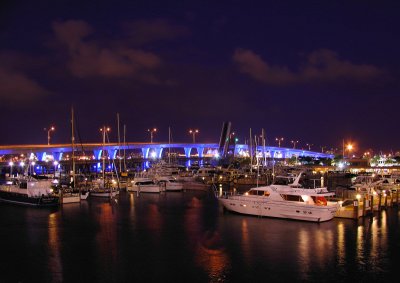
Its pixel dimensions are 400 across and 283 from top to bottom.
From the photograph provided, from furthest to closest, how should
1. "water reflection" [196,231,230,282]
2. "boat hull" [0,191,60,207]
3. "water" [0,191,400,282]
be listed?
"boat hull" [0,191,60,207], "water" [0,191,400,282], "water reflection" [196,231,230,282]

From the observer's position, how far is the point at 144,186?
179 feet

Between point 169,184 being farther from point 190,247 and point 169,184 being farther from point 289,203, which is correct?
point 190,247

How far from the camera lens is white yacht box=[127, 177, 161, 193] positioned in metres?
54.3

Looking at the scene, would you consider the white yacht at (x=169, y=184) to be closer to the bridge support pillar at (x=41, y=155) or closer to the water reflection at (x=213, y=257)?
the water reflection at (x=213, y=257)

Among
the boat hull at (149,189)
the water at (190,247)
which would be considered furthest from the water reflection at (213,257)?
the boat hull at (149,189)

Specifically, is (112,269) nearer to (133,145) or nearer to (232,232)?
(232,232)

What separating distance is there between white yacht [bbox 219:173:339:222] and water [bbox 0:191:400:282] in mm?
703

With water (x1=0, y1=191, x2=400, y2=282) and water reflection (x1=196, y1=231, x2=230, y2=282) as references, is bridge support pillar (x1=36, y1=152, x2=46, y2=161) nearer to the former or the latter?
water (x1=0, y1=191, x2=400, y2=282)

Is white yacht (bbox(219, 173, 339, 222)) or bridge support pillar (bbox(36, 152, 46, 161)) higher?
bridge support pillar (bbox(36, 152, 46, 161))

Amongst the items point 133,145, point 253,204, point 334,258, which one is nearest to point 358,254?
point 334,258

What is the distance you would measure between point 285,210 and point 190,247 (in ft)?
33.8

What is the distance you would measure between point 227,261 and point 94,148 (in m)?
127

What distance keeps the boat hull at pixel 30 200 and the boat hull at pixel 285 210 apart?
52.6 ft

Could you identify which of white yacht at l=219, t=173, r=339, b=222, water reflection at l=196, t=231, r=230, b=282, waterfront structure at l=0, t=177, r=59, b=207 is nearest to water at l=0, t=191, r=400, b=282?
water reflection at l=196, t=231, r=230, b=282
